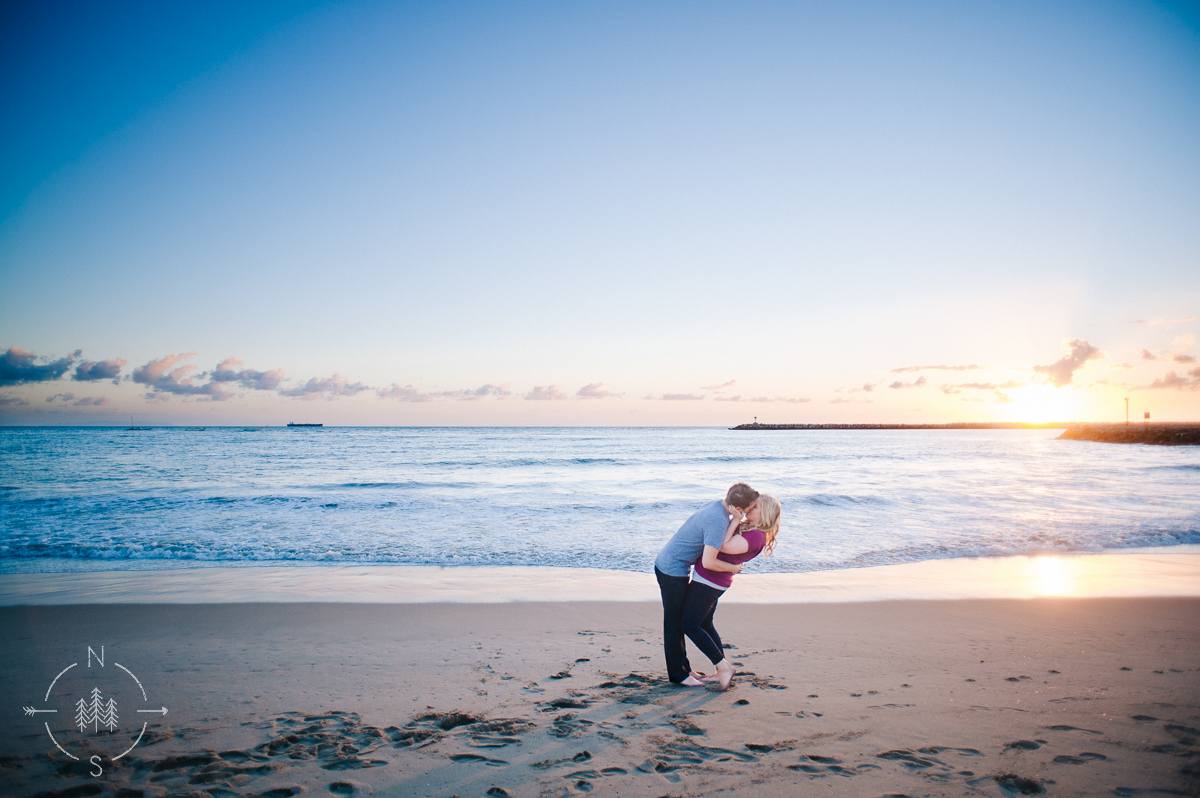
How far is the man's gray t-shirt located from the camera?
4.76 m

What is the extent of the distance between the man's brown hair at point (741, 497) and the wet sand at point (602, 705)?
5.23ft

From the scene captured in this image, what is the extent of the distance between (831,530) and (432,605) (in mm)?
10665

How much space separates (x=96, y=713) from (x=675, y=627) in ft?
15.3

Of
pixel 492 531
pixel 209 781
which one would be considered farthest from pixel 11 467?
pixel 209 781

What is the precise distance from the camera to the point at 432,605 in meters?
7.82

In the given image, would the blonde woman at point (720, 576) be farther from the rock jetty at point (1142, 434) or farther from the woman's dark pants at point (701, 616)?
the rock jetty at point (1142, 434)

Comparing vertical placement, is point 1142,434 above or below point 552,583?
below

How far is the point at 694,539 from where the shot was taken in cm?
499

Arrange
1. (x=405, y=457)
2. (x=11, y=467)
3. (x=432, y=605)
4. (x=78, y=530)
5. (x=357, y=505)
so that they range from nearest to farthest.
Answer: (x=432, y=605) < (x=78, y=530) < (x=357, y=505) < (x=11, y=467) < (x=405, y=457)

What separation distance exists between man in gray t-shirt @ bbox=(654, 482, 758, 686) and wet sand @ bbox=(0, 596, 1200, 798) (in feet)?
0.76

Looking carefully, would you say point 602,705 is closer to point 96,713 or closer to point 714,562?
→ point 714,562

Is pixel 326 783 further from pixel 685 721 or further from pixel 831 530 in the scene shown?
pixel 831 530

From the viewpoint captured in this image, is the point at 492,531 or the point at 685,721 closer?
the point at 685,721

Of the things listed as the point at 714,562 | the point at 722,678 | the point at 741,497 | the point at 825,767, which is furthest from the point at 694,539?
the point at 825,767
